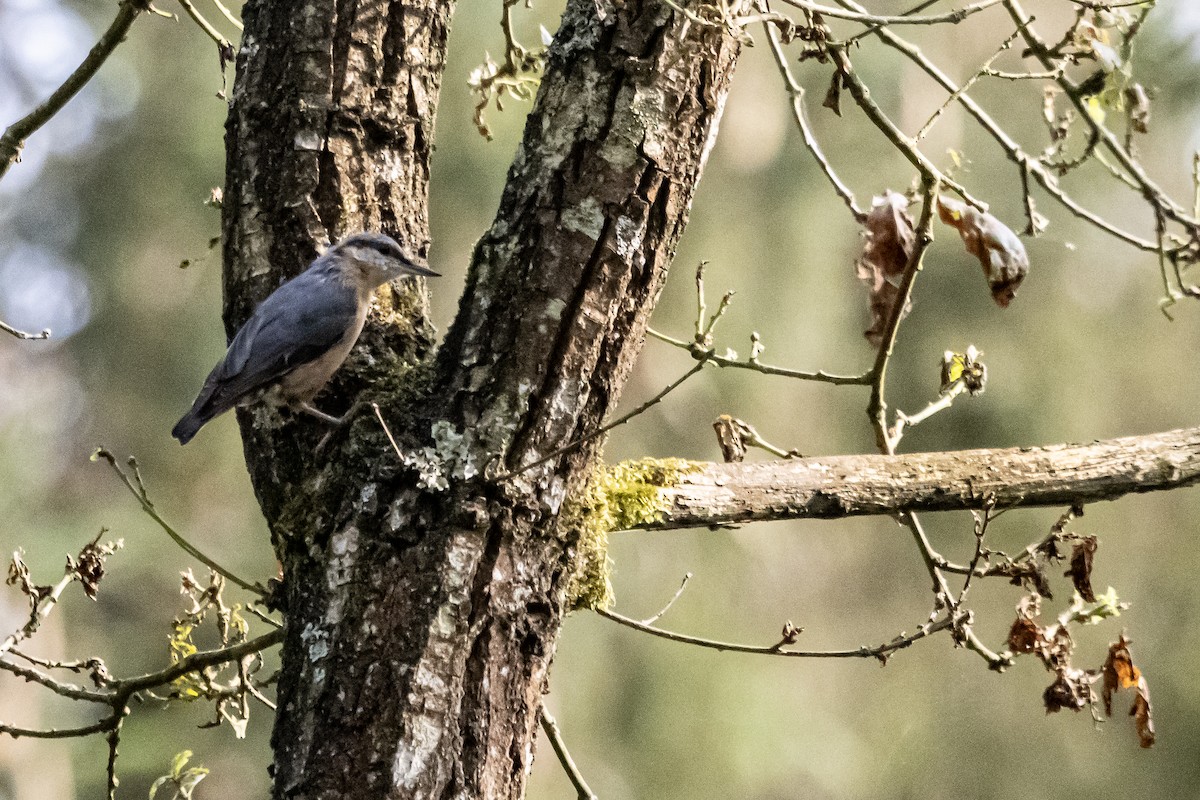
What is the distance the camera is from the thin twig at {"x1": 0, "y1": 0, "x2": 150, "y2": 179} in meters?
2.18

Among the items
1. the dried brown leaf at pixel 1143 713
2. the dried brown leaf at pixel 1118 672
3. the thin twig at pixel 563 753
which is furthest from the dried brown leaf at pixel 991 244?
the thin twig at pixel 563 753

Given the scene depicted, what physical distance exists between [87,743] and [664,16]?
8787 mm

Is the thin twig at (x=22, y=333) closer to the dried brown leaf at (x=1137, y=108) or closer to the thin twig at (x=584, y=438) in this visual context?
the thin twig at (x=584, y=438)

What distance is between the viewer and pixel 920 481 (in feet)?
6.77

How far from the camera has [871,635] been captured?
24.6ft

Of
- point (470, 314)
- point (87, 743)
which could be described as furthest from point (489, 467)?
point (87, 743)

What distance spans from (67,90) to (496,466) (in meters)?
1.23

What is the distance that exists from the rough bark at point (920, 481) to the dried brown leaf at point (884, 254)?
0.42 metres

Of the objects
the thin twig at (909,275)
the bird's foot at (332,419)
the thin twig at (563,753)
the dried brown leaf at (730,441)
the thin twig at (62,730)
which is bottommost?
the thin twig at (563,753)

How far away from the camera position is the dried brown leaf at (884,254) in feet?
7.86

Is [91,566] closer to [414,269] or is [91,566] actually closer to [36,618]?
[36,618]

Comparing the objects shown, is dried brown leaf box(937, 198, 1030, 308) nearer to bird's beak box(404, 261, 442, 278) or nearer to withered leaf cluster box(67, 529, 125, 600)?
bird's beak box(404, 261, 442, 278)

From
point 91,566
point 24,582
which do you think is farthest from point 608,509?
point 24,582

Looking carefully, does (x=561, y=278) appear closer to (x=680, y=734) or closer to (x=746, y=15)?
(x=746, y=15)
